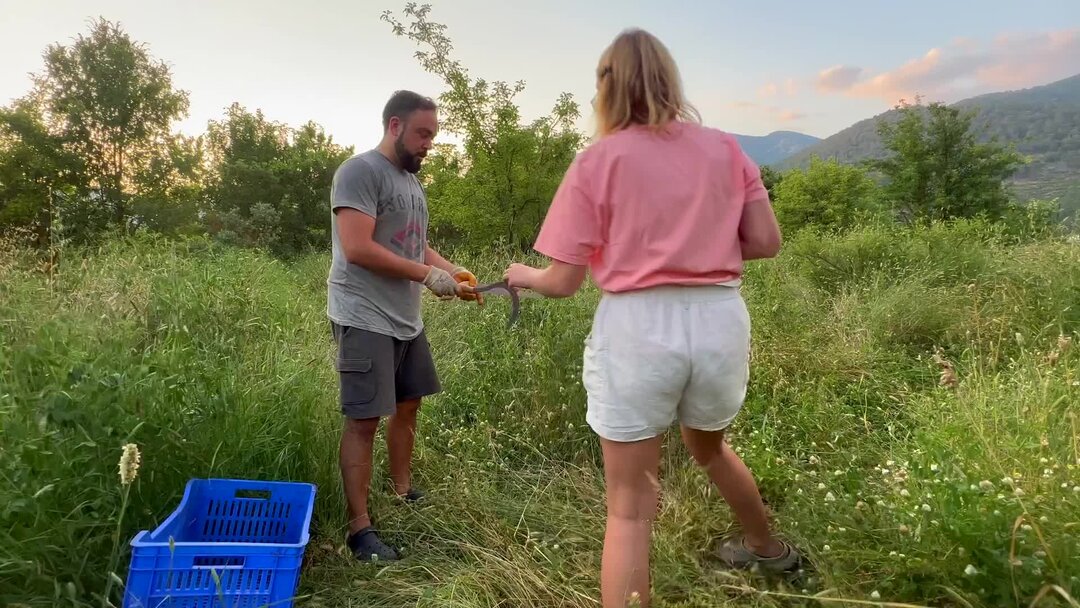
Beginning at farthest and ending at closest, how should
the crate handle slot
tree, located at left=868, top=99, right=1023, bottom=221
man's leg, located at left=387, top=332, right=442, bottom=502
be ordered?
tree, located at left=868, top=99, right=1023, bottom=221, man's leg, located at left=387, top=332, right=442, bottom=502, the crate handle slot

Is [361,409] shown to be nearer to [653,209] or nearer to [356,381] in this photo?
[356,381]

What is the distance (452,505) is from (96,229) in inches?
653

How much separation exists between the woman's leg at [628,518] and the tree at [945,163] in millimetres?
17585

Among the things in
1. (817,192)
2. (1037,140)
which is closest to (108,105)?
(817,192)

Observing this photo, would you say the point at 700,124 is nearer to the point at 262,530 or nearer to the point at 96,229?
the point at 262,530

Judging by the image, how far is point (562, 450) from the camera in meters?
3.21

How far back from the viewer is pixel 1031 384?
2.51m

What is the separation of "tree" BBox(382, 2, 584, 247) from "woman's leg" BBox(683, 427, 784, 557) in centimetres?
891

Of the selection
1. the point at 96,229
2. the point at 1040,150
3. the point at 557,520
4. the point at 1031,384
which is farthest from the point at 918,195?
the point at 1040,150

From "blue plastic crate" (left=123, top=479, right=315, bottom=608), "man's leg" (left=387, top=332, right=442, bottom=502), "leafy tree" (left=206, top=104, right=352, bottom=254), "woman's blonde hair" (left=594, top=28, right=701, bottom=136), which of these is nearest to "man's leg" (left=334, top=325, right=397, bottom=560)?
"man's leg" (left=387, top=332, right=442, bottom=502)

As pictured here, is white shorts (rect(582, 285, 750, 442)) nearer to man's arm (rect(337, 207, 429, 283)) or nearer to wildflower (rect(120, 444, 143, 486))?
man's arm (rect(337, 207, 429, 283))

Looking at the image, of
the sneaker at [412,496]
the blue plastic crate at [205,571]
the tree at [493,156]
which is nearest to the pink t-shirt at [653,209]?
the blue plastic crate at [205,571]

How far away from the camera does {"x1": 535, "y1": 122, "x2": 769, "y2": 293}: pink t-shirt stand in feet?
5.03

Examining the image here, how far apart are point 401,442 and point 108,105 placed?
19521 millimetres
